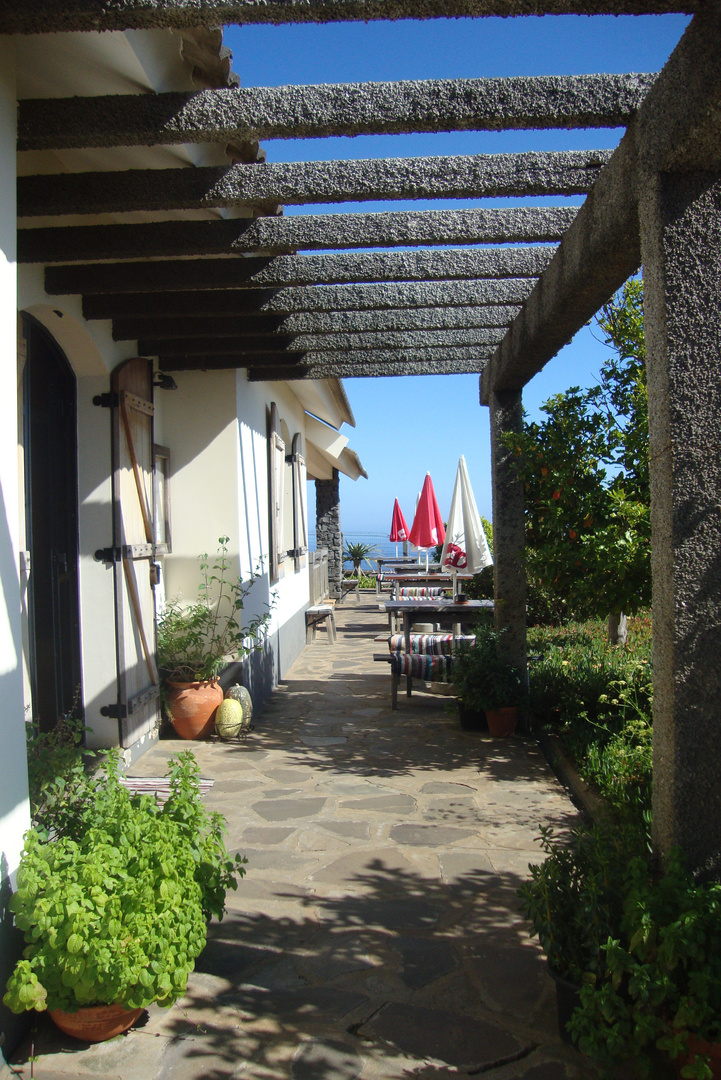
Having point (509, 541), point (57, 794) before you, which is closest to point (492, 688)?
point (509, 541)

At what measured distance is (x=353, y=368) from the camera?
6.72 meters

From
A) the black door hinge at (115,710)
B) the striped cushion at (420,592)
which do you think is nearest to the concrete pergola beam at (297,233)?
the black door hinge at (115,710)

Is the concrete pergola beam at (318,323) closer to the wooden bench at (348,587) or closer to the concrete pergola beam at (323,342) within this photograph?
the concrete pergola beam at (323,342)

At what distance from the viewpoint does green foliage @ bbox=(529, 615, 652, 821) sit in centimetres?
407

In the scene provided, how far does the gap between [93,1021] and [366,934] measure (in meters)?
1.12

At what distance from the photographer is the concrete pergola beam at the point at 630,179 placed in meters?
2.14

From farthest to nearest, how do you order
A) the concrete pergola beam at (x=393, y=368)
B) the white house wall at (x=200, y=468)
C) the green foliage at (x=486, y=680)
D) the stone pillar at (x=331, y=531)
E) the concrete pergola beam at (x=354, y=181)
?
the stone pillar at (x=331, y=531)
the white house wall at (x=200, y=468)
the concrete pergola beam at (x=393, y=368)
the green foliage at (x=486, y=680)
the concrete pergola beam at (x=354, y=181)

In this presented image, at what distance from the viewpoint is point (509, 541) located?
6.27m

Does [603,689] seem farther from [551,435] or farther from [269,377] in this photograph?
[269,377]

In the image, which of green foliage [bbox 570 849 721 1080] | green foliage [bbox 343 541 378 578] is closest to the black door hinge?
green foliage [bbox 570 849 721 1080]

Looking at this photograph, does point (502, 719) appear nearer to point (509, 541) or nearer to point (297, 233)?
point (509, 541)

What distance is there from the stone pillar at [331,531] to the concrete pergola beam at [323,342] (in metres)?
10.9

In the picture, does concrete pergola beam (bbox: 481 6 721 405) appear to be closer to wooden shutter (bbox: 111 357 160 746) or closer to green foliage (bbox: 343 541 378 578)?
wooden shutter (bbox: 111 357 160 746)

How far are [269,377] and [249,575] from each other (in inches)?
72.4
